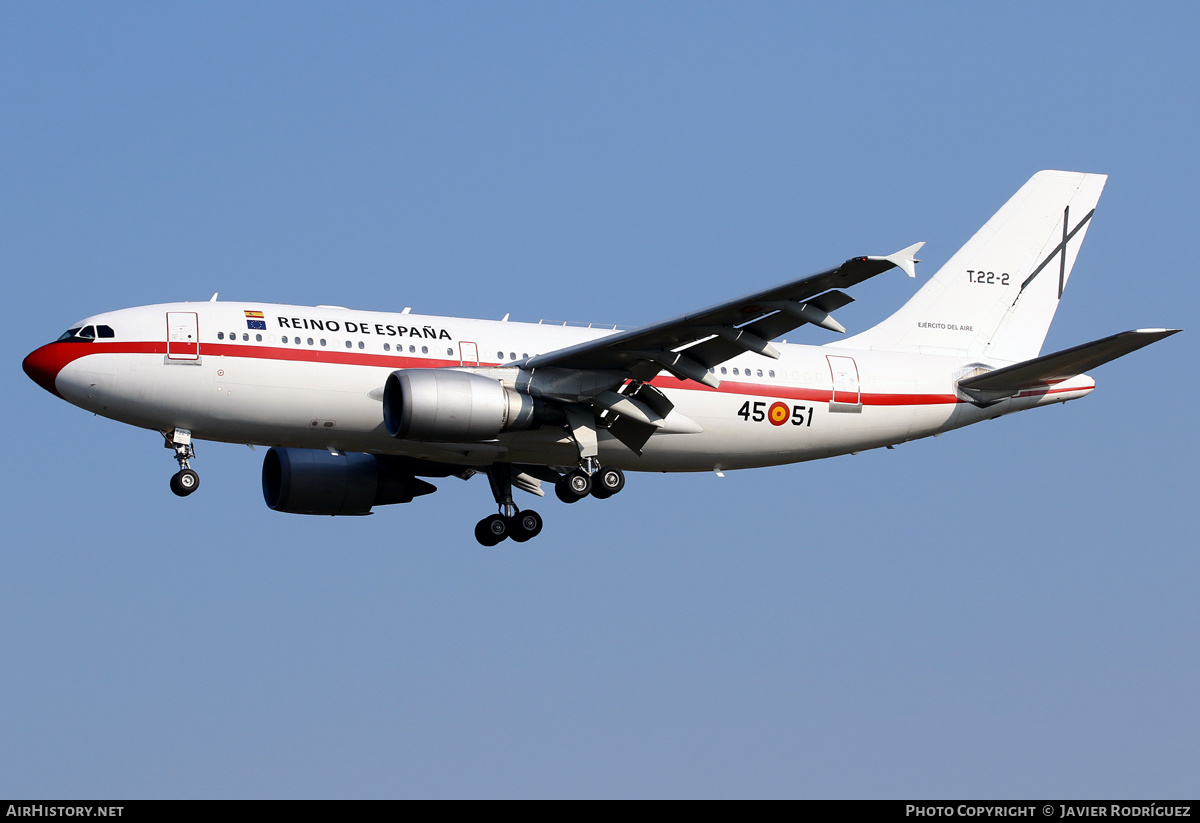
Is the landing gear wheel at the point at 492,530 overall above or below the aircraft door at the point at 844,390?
below

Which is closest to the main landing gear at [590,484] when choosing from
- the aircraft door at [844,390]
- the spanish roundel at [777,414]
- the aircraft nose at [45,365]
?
the spanish roundel at [777,414]

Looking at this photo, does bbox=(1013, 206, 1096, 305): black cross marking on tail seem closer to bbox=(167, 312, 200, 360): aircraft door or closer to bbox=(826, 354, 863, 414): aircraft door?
bbox=(826, 354, 863, 414): aircraft door

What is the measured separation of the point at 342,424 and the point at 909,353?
1468 cm

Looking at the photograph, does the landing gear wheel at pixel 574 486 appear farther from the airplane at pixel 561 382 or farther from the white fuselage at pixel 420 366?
the white fuselage at pixel 420 366

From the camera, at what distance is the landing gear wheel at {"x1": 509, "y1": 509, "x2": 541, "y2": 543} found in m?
38.0

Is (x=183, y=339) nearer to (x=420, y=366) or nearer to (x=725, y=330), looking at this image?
(x=420, y=366)

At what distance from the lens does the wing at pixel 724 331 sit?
92.4 ft

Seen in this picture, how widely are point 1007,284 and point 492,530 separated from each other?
15.1m

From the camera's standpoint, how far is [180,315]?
32500 millimetres

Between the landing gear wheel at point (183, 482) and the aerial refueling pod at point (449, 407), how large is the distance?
429 centimetres

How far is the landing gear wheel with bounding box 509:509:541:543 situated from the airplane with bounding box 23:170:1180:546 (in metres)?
0.05
